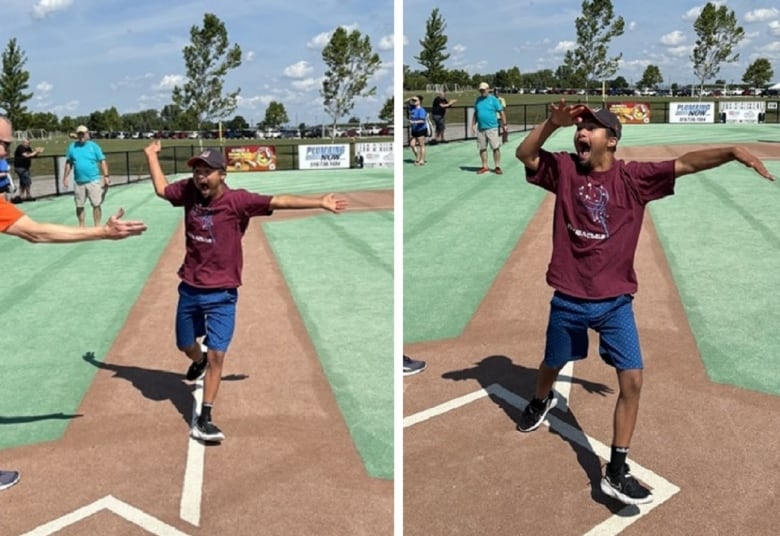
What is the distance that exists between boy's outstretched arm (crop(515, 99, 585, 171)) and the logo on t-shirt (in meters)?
0.40

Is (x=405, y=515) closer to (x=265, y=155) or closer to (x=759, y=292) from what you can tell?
(x=759, y=292)

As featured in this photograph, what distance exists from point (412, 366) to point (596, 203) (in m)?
2.50

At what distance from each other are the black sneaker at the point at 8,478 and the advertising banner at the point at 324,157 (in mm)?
27195

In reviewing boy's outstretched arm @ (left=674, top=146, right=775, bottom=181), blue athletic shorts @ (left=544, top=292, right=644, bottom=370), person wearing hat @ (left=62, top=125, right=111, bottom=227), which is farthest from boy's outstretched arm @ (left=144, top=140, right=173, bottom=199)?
person wearing hat @ (left=62, top=125, right=111, bottom=227)

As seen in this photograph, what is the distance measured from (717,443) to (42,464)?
454cm

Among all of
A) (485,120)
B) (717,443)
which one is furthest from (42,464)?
(485,120)

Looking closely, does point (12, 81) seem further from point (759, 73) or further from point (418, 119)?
point (759, 73)

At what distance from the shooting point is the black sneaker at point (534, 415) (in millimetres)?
5000

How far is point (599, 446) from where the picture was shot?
15.7ft

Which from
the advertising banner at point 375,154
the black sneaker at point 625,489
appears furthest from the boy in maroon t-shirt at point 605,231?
the advertising banner at point 375,154

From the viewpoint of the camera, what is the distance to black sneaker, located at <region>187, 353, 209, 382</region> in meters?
5.99

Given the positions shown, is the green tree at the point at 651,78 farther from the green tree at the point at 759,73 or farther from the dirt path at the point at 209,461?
the dirt path at the point at 209,461

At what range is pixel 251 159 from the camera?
1258 inches

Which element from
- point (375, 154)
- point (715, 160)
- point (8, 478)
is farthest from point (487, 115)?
point (375, 154)
